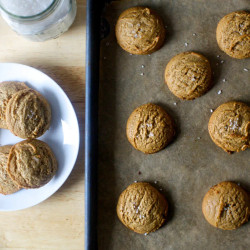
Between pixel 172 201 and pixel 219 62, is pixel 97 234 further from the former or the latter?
pixel 219 62

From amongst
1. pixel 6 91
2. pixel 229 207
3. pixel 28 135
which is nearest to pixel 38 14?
pixel 6 91

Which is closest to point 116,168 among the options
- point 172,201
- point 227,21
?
point 172,201

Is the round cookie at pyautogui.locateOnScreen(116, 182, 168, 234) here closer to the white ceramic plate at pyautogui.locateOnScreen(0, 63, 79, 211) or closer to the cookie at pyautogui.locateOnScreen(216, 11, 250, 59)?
the white ceramic plate at pyautogui.locateOnScreen(0, 63, 79, 211)

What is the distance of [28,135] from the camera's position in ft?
5.26

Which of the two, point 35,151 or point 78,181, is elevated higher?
point 35,151

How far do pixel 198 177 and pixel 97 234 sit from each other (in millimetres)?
497

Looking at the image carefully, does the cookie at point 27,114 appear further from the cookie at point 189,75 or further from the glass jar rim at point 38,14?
the cookie at point 189,75

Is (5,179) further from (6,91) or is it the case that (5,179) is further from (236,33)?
(236,33)

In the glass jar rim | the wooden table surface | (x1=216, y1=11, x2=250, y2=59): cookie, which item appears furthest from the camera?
the wooden table surface

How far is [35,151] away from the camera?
62.6 inches

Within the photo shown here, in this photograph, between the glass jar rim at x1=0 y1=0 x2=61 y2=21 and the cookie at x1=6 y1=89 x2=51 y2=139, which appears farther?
the cookie at x1=6 y1=89 x2=51 y2=139

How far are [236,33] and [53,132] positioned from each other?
2.92 feet

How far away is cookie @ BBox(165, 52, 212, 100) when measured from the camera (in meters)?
1.58

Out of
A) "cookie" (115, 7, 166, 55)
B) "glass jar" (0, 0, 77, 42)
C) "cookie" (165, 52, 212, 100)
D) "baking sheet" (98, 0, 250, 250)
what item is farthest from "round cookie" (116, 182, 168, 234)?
"glass jar" (0, 0, 77, 42)
